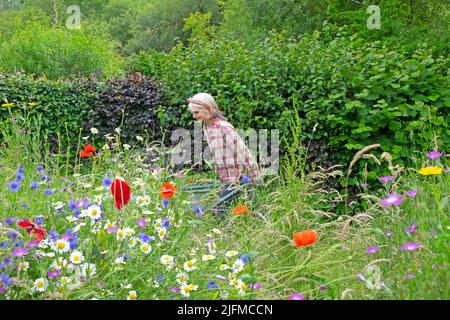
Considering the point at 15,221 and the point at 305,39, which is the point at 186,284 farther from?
the point at 305,39

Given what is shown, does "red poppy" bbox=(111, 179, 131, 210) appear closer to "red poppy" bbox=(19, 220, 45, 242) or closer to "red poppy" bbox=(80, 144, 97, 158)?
"red poppy" bbox=(19, 220, 45, 242)

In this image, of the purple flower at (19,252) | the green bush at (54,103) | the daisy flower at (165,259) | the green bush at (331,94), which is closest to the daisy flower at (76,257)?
the purple flower at (19,252)

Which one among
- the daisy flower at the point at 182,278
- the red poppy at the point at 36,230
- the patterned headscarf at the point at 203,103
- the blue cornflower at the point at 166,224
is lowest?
the daisy flower at the point at 182,278

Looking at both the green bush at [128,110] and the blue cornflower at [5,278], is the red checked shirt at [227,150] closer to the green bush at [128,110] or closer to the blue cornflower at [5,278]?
the green bush at [128,110]

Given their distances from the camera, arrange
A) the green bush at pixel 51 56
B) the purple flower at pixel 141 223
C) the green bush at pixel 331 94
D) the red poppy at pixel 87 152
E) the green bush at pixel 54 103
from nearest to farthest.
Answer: the purple flower at pixel 141 223, the red poppy at pixel 87 152, the green bush at pixel 331 94, the green bush at pixel 54 103, the green bush at pixel 51 56

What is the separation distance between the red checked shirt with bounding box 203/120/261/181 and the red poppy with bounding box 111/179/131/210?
2.30 metres

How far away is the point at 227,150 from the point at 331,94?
1800mm

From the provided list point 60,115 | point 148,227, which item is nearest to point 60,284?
point 148,227

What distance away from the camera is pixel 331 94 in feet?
19.8

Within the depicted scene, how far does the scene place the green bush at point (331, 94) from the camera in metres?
5.77

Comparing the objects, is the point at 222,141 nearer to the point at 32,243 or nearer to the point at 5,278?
the point at 32,243

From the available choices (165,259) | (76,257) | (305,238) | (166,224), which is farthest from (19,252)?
(305,238)

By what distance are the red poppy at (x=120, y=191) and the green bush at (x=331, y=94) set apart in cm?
325

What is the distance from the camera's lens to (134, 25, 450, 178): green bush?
5773mm
